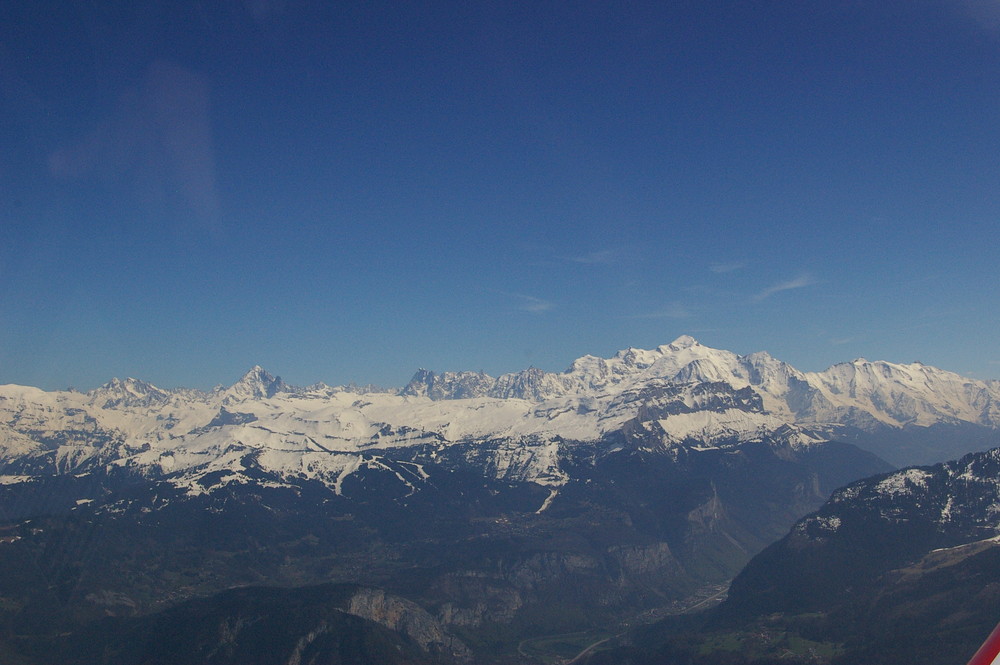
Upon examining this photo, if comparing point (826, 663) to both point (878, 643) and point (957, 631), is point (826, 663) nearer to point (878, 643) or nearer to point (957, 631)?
point (878, 643)

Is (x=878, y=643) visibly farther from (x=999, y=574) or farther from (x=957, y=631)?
(x=999, y=574)

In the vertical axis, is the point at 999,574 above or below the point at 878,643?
above

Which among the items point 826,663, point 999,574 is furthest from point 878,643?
point 999,574

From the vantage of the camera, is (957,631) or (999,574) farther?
(999,574)

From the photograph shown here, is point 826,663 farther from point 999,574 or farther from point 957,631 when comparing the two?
point 999,574

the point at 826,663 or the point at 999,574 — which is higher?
the point at 999,574

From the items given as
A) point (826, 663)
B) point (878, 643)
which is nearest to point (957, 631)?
point (878, 643)

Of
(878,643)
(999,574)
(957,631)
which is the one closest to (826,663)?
(878,643)
